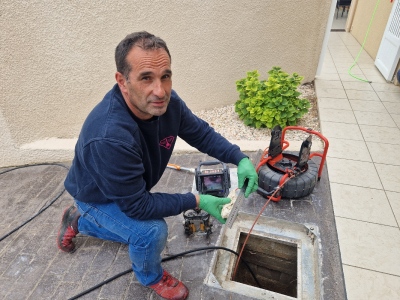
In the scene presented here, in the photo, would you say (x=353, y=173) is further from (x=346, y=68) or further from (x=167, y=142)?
(x=346, y=68)

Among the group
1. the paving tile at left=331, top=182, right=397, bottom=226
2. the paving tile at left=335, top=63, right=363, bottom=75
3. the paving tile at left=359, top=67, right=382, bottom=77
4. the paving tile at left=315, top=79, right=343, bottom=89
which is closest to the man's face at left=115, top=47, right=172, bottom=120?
the paving tile at left=331, top=182, right=397, bottom=226

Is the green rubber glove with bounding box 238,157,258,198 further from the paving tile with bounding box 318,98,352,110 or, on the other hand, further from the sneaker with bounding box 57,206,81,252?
the paving tile with bounding box 318,98,352,110

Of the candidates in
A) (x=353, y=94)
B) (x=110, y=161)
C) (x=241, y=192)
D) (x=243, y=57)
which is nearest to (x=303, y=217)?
(x=241, y=192)

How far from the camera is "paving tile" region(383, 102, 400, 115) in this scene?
407cm

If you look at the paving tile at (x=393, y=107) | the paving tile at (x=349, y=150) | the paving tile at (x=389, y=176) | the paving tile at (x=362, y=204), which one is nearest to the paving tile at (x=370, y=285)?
the paving tile at (x=362, y=204)

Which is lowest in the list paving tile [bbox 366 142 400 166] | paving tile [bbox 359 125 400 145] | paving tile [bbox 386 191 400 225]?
paving tile [bbox 386 191 400 225]

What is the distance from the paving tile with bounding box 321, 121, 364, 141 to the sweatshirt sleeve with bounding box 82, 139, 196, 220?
275cm

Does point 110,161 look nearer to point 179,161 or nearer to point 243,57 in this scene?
point 179,161

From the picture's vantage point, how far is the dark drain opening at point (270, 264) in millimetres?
2291

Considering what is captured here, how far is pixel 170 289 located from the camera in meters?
1.80

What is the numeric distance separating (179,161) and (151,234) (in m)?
1.72

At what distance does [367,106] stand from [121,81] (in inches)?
163

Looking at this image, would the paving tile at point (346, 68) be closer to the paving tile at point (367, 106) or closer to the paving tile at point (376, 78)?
the paving tile at point (376, 78)

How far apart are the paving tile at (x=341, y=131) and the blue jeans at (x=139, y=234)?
2.77m
